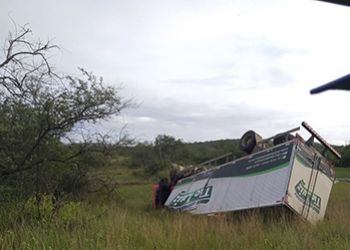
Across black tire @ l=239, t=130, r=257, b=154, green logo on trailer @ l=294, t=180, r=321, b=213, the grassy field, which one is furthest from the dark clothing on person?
the grassy field

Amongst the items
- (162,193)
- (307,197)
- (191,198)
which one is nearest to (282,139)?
(307,197)

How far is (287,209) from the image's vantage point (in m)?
12.1

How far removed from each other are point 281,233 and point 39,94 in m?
6.31

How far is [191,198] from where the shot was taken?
1623 centimetres

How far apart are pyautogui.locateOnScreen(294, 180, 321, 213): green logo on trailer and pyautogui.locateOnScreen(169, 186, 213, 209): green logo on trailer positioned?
321cm

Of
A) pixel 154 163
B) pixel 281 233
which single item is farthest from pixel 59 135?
pixel 154 163

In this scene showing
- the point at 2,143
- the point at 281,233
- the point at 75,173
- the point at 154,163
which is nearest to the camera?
the point at 281,233

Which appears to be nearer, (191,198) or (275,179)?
(275,179)

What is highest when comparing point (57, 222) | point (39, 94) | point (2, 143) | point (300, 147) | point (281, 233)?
point (39, 94)

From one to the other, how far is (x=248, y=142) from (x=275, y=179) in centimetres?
288

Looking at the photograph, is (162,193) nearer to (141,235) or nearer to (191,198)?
(191,198)

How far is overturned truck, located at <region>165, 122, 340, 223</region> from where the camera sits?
12375 mm

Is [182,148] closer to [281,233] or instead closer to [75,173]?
[75,173]

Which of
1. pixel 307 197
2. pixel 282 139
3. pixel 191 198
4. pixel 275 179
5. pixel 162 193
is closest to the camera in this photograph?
pixel 275 179
